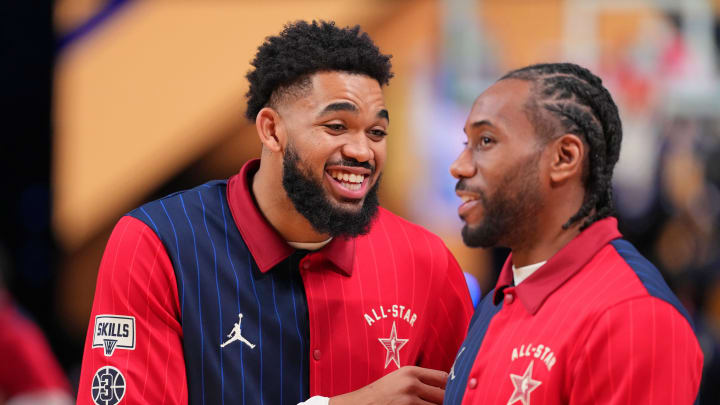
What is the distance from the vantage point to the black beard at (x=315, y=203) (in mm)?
2850

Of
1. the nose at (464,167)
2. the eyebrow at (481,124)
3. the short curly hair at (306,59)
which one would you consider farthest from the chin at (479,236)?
the short curly hair at (306,59)

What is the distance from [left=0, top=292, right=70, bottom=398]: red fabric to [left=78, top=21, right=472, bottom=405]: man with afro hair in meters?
3.66

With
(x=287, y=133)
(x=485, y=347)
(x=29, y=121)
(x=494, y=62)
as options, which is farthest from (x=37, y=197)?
(x=485, y=347)

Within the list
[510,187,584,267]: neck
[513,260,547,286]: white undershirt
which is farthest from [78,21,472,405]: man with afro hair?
[510,187,584,267]: neck

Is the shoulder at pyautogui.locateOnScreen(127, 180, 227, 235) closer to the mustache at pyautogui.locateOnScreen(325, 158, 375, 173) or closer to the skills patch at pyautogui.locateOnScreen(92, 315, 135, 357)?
the skills patch at pyautogui.locateOnScreen(92, 315, 135, 357)

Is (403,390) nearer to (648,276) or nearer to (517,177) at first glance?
(517,177)

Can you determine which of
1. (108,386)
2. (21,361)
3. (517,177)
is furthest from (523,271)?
(21,361)

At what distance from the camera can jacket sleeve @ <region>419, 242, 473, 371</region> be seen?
117 inches

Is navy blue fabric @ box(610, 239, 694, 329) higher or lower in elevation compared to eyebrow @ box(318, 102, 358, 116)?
lower

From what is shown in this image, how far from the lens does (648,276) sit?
2.12 metres

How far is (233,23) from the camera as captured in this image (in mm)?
7086

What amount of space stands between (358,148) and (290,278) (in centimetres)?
45

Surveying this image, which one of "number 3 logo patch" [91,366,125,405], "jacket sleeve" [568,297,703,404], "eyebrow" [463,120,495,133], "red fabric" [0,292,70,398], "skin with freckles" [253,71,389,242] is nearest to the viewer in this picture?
"jacket sleeve" [568,297,703,404]

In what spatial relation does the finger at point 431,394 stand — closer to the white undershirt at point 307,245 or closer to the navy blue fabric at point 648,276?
the white undershirt at point 307,245
